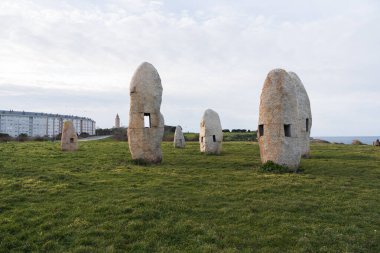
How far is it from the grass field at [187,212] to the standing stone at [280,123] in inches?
64.2

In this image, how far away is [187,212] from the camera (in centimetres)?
988

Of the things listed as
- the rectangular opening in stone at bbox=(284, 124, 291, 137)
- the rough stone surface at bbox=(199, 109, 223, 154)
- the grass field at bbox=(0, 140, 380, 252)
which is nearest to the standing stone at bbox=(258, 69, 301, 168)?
the rectangular opening in stone at bbox=(284, 124, 291, 137)

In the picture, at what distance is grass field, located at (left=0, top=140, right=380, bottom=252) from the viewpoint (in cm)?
790

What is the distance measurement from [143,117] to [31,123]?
360ft

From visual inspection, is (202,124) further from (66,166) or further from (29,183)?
(29,183)

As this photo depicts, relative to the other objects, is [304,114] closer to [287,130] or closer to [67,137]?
[287,130]

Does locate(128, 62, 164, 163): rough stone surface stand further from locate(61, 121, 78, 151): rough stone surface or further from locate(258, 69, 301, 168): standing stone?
locate(61, 121, 78, 151): rough stone surface

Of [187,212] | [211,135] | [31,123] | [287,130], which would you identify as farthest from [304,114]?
[31,123]

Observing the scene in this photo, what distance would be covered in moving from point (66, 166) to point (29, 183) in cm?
494

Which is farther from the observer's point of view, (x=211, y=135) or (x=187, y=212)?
(x=211, y=135)

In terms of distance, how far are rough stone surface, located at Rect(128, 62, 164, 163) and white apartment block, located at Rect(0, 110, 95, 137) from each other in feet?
297

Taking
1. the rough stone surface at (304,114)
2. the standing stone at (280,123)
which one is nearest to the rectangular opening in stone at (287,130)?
the standing stone at (280,123)

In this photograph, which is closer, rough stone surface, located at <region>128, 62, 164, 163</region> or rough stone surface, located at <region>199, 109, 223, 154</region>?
rough stone surface, located at <region>128, 62, 164, 163</region>

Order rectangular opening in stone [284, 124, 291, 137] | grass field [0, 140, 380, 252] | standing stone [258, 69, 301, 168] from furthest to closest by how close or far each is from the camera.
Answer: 1. rectangular opening in stone [284, 124, 291, 137]
2. standing stone [258, 69, 301, 168]
3. grass field [0, 140, 380, 252]
